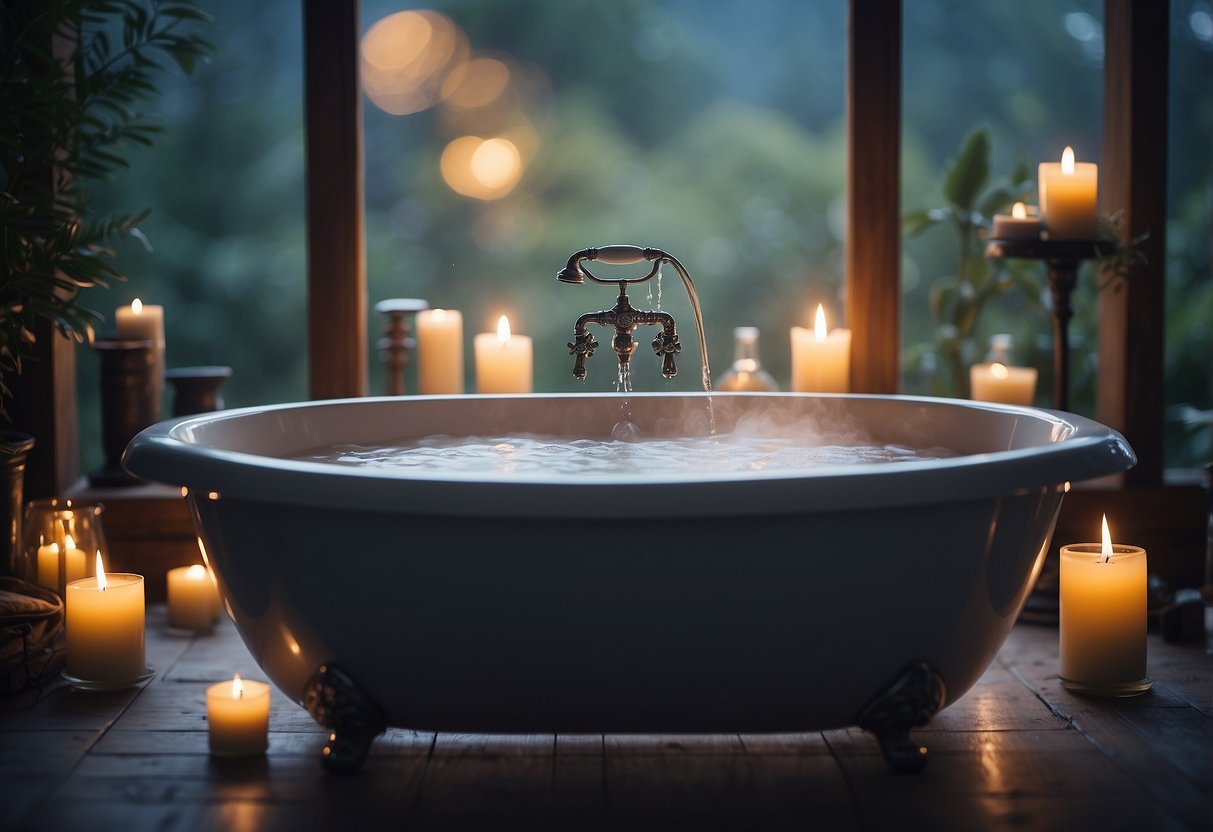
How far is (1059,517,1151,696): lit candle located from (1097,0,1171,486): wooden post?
2.32 feet

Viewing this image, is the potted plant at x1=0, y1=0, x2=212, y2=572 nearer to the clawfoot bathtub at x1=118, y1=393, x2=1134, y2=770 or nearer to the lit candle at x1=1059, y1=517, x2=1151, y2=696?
the clawfoot bathtub at x1=118, y1=393, x2=1134, y2=770

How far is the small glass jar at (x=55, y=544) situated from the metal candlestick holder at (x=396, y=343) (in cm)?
73

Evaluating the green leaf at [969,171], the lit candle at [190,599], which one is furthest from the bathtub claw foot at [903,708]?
the green leaf at [969,171]

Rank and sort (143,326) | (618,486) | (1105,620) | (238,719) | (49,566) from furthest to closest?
(143,326), (49,566), (1105,620), (238,719), (618,486)

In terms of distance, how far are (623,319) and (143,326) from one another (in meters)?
1.09

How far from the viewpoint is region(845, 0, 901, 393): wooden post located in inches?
99.9

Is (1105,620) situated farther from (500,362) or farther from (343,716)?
(500,362)

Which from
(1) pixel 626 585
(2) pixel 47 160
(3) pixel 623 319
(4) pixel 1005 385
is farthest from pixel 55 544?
(4) pixel 1005 385

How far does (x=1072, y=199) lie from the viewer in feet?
7.48

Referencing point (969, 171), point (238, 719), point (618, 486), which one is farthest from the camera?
point (969, 171)

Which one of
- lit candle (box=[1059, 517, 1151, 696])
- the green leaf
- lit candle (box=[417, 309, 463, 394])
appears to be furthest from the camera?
the green leaf

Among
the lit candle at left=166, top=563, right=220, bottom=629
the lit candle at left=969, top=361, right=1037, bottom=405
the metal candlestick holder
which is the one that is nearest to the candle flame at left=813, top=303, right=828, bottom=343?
the lit candle at left=969, top=361, right=1037, bottom=405

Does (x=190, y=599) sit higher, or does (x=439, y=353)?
(x=439, y=353)

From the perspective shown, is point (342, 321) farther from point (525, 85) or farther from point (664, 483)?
point (664, 483)
